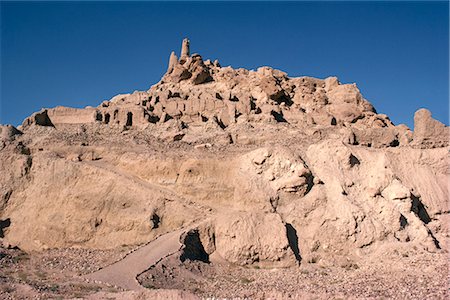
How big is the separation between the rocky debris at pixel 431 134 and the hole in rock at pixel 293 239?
385 inches

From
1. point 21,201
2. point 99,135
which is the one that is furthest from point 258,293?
point 99,135

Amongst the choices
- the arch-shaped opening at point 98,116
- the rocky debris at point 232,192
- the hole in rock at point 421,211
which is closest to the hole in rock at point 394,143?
the rocky debris at point 232,192

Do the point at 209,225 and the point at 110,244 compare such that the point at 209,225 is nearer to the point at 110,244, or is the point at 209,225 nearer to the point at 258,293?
the point at 110,244

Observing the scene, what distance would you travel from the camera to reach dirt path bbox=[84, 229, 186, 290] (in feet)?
52.1

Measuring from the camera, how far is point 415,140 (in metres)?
25.6

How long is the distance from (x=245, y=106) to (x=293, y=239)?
46.7 ft

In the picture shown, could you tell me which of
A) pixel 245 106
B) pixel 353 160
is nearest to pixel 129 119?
pixel 245 106

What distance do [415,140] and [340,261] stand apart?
10147 mm

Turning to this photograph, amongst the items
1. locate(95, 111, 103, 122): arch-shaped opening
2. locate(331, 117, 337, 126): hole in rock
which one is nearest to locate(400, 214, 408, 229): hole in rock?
locate(331, 117, 337, 126): hole in rock

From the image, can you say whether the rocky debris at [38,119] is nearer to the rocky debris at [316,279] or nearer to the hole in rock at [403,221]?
the rocky debris at [316,279]

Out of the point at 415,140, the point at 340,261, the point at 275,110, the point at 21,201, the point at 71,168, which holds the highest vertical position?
the point at 275,110

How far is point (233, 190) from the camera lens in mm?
21562

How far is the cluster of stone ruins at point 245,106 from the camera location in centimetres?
2750

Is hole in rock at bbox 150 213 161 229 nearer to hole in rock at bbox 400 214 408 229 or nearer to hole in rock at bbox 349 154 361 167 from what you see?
hole in rock at bbox 349 154 361 167
